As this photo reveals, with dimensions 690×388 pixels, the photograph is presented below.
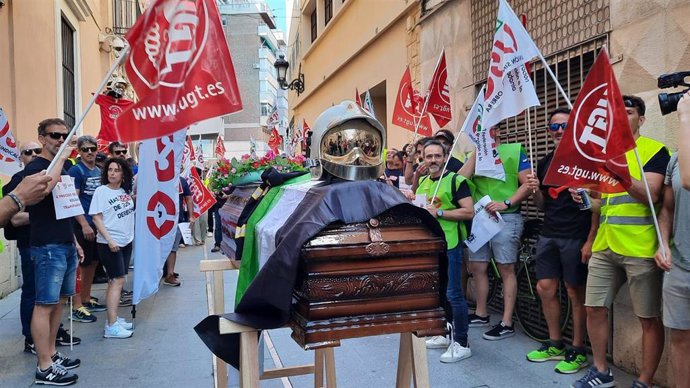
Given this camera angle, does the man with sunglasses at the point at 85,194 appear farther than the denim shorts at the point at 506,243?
Yes

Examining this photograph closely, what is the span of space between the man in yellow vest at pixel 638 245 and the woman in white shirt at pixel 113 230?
4.53 m

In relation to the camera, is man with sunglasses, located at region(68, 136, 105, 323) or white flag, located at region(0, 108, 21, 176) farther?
man with sunglasses, located at region(68, 136, 105, 323)

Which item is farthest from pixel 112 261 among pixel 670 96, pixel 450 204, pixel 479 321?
pixel 670 96

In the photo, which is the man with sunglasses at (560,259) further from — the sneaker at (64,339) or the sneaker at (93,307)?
the sneaker at (93,307)

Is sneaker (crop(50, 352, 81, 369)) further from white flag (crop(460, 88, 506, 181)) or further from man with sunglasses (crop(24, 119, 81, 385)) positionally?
white flag (crop(460, 88, 506, 181))

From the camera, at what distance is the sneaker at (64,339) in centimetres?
546

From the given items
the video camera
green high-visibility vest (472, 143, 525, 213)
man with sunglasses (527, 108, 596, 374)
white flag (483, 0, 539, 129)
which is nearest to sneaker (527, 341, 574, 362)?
man with sunglasses (527, 108, 596, 374)

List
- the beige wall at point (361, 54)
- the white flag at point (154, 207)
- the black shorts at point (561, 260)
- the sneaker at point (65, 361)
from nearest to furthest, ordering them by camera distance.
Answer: the white flag at point (154, 207) → the black shorts at point (561, 260) → the sneaker at point (65, 361) → the beige wall at point (361, 54)

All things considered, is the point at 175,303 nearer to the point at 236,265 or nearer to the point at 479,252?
the point at 479,252

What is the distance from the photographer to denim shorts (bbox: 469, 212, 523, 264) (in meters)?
5.27

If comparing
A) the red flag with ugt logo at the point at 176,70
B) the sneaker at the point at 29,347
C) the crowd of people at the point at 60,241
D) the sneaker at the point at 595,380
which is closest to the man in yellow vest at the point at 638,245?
the sneaker at the point at 595,380

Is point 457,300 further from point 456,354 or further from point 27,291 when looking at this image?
point 27,291

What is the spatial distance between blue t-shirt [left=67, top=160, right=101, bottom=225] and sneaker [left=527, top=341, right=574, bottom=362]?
16.3 feet

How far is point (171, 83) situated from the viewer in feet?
8.27
